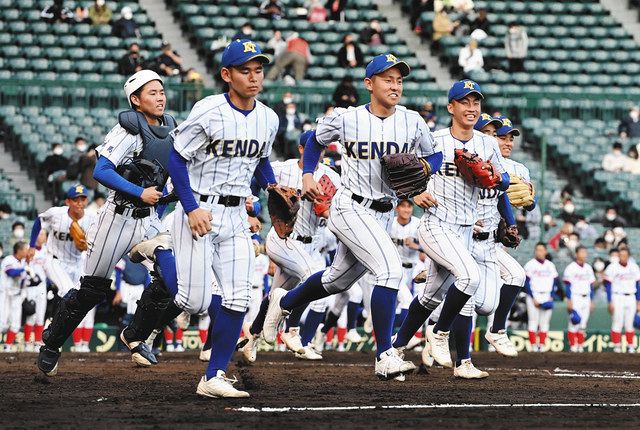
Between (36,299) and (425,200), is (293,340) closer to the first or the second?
(425,200)

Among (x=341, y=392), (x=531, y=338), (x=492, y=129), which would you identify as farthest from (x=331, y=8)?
(x=341, y=392)

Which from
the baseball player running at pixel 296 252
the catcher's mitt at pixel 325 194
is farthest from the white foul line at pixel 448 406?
the baseball player running at pixel 296 252

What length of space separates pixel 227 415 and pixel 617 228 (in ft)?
51.5

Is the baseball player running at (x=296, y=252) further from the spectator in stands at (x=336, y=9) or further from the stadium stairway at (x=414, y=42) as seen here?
the spectator in stands at (x=336, y=9)

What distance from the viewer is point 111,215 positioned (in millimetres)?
10344

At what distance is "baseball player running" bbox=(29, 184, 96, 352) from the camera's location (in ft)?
51.7

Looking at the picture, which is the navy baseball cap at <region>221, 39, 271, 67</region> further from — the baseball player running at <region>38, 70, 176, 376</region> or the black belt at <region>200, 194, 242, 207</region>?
the baseball player running at <region>38, 70, 176, 376</region>

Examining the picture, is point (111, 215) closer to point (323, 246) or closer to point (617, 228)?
point (323, 246)

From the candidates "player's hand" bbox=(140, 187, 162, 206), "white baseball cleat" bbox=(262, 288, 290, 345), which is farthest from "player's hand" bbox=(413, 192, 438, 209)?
"player's hand" bbox=(140, 187, 162, 206)

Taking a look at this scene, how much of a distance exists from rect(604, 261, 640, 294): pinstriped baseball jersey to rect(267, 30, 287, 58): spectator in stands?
760 cm

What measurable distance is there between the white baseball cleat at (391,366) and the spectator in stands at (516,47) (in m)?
18.2

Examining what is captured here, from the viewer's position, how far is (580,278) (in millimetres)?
21250

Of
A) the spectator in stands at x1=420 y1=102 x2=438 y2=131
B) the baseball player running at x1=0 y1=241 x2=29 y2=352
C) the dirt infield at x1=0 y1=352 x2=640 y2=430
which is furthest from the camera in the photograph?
the spectator in stands at x1=420 y1=102 x2=438 y2=131

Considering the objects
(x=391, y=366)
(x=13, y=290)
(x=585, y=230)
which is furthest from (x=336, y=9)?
(x=391, y=366)
